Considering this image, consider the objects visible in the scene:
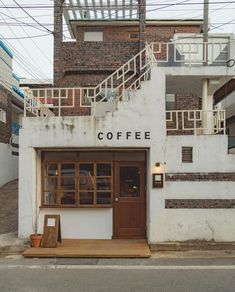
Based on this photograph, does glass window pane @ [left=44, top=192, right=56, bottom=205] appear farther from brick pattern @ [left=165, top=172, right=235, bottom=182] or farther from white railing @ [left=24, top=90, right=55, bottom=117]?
brick pattern @ [left=165, top=172, right=235, bottom=182]

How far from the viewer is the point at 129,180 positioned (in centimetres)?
1200

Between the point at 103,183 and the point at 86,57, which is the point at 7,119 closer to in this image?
the point at 86,57

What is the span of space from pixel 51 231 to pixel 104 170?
7.66ft

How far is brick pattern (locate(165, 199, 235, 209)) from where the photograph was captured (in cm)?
1097

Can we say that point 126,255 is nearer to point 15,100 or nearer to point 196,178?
Answer: point 196,178

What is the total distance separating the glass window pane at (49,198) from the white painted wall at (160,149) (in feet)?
3.42

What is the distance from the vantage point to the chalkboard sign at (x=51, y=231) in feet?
35.4

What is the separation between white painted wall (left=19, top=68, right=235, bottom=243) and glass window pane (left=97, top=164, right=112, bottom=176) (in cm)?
98

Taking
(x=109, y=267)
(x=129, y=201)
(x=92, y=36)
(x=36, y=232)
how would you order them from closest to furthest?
1. (x=109, y=267)
2. (x=36, y=232)
3. (x=129, y=201)
4. (x=92, y=36)

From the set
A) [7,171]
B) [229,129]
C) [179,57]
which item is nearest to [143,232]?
[179,57]

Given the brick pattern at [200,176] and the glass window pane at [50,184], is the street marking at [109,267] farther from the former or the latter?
the glass window pane at [50,184]

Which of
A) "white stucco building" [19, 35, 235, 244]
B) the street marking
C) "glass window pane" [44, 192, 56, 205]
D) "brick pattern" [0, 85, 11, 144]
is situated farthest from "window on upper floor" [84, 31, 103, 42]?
the street marking

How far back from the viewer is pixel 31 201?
11.4 m

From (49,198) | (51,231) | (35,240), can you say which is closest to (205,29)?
(49,198)
